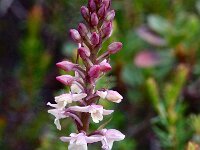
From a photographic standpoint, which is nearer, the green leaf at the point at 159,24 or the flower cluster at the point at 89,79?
the flower cluster at the point at 89,79

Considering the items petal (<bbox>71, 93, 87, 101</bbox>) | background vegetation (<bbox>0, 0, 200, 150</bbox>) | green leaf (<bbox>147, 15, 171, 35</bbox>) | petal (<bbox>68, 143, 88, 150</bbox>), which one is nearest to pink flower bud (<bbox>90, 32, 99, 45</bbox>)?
petal (<bbox>71, 93, 87, 101</bbox>)

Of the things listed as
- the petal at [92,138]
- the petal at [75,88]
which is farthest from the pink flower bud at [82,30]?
the petal at [92,138]

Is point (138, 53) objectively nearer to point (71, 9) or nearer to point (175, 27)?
point (175, 27)

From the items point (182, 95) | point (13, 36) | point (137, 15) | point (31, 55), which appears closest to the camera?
point (31, 55)

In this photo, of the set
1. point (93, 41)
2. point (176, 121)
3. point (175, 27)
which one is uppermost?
point (175, 27)

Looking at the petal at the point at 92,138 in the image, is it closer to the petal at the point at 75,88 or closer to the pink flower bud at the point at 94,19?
the petal at the point at 75,88

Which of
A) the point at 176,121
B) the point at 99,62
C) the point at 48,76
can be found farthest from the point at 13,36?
the point at 99,62

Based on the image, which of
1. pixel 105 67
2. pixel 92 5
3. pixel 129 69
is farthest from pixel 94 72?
pixel 129 69

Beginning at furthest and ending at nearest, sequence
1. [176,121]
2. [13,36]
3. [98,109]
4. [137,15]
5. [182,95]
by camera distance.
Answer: [13,36]
[137,15]
[182,95]
[176,121]
[98,109]
